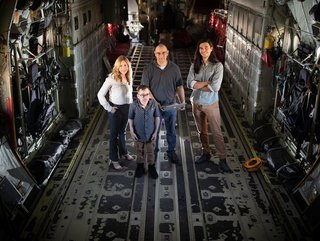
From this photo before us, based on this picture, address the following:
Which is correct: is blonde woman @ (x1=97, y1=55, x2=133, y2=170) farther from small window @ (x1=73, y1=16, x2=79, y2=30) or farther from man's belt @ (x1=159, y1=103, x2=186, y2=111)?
small window @ (x1=73, y1=16, x2=79, y2=30)

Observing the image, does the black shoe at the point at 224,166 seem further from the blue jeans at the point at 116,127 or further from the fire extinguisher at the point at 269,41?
the fire extinguisher at the point at 269,41

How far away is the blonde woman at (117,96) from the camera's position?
6578 mm

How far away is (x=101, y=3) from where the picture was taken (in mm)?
12125

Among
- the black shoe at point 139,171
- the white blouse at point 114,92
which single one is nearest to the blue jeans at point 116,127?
the white blouse at point 114,92

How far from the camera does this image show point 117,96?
6695 millimetres

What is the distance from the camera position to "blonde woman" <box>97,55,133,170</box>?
21.6 feet

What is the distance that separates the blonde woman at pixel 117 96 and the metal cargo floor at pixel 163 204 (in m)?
0.73

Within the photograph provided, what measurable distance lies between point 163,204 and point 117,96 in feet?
6.40

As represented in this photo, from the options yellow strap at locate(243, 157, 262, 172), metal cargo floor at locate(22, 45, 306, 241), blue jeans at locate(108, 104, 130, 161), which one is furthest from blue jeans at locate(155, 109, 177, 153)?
yellow strap at locate(243, 157, 262, 172)

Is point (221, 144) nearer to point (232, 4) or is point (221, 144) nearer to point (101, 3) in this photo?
point (232, 4)

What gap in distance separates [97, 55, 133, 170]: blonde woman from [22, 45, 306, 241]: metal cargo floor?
73 cm

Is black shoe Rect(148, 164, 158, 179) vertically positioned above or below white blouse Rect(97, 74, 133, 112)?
below

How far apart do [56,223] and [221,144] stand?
10.0 ft

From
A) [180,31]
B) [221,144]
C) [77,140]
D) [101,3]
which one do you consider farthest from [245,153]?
[180,31]
